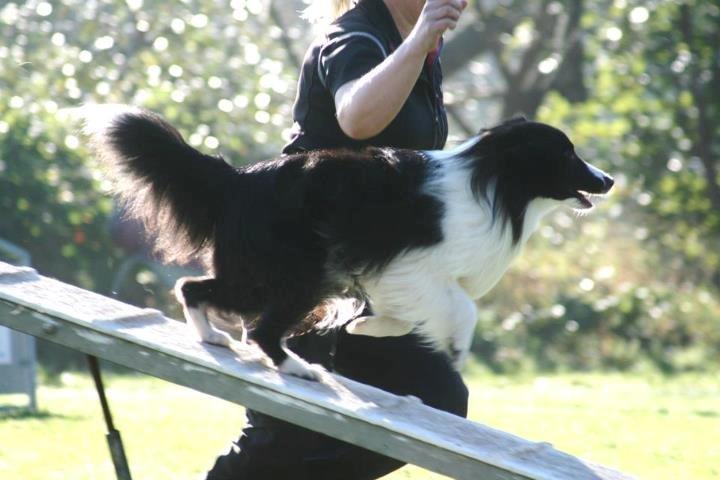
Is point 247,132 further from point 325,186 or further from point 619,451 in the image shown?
point 325,186

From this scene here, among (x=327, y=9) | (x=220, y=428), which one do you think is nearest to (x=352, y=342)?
(x=327, y=9)

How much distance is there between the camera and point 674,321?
1158 cm

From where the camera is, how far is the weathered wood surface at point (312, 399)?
116 inches

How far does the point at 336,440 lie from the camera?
12.2 feet

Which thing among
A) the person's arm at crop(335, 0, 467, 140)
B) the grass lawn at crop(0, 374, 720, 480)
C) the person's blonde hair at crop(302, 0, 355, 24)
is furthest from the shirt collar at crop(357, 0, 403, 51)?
the grass lawn at crop(0, 374, 720, 480)

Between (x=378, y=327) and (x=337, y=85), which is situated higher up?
(x=337, y=85)

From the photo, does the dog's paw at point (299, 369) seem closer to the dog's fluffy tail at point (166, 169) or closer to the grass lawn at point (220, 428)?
the dog's fluffy tail at point (166, 169)

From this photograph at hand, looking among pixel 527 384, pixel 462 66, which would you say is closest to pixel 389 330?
pixel 527 384

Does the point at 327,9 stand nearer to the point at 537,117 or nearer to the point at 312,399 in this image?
the point at 312,399

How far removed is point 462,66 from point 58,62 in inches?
202

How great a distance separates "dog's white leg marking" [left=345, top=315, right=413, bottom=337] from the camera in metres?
3.64

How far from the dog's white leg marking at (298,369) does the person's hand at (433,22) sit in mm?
963

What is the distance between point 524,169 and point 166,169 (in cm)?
105

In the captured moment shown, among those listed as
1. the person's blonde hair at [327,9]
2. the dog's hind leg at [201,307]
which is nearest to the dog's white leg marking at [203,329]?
the dog's hind leg at [201,307]
